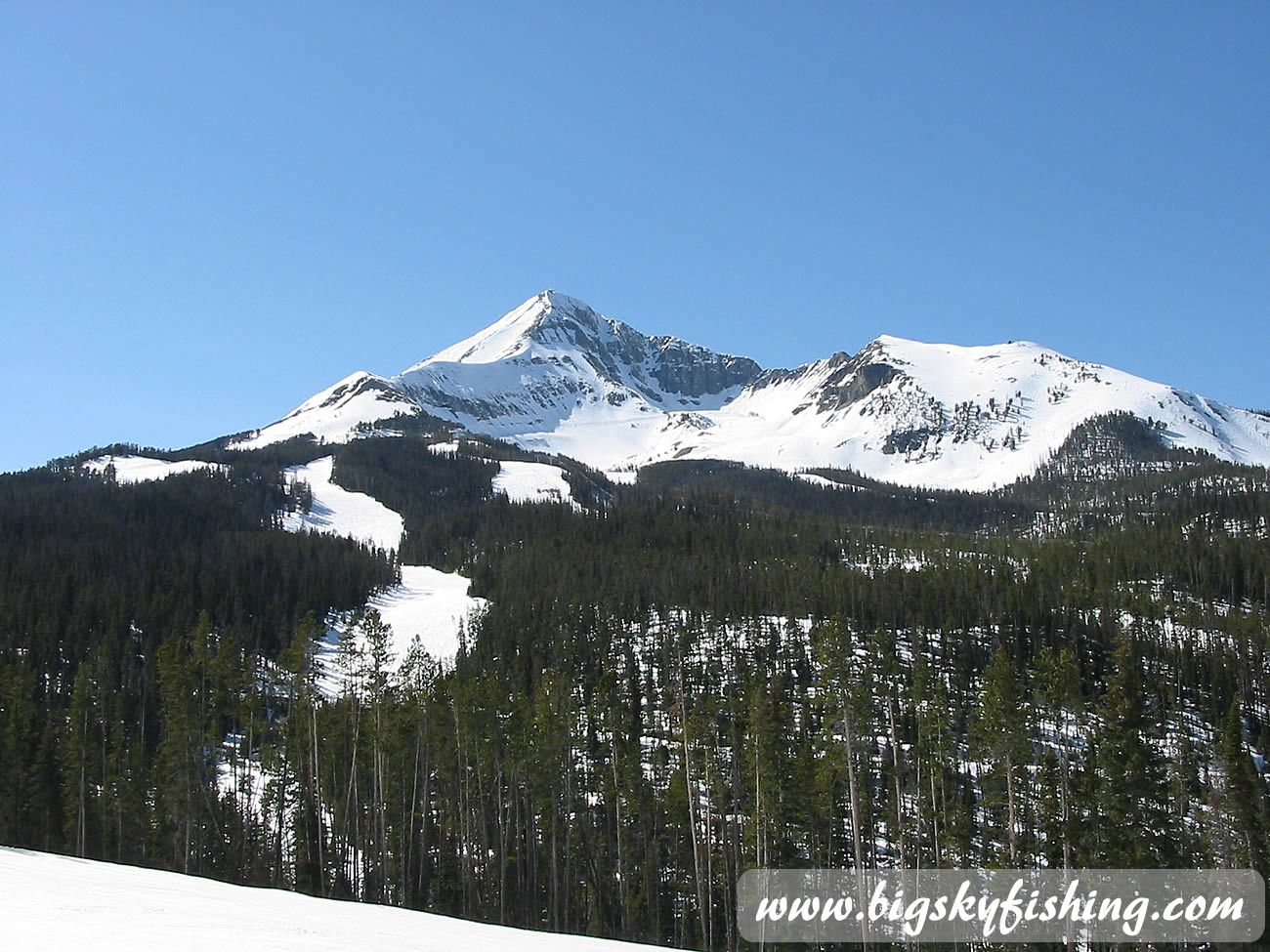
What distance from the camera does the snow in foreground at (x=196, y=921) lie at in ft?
38.3

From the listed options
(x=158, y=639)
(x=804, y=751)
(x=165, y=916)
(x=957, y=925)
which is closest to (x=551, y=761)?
(x=804, y=751)

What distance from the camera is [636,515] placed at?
618 feet

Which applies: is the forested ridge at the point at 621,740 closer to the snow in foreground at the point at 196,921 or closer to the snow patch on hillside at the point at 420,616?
the snow patch on hillside at the point at 420,616

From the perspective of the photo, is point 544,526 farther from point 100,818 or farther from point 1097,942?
point 1097,942

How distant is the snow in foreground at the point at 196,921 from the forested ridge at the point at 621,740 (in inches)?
907

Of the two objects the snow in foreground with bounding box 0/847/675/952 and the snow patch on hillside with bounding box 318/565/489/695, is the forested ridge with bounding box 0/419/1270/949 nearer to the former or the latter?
the snow patch on hillside with bounding box 318/565/489/695

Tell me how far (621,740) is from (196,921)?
3710 centimetres

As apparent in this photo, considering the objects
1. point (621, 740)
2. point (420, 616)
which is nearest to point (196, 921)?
point (621, 740)

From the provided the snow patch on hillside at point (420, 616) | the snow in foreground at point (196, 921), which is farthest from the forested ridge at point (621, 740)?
the snow in foreground at point (196, 921)

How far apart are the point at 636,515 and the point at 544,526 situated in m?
21.6

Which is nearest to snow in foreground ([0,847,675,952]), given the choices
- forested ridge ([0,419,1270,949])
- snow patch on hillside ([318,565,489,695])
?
forested ridge ([0,419,1270,949])

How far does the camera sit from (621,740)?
4891 centimetres

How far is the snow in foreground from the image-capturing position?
38.3 feet

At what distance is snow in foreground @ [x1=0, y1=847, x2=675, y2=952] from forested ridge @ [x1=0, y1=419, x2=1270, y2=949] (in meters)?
23.0
